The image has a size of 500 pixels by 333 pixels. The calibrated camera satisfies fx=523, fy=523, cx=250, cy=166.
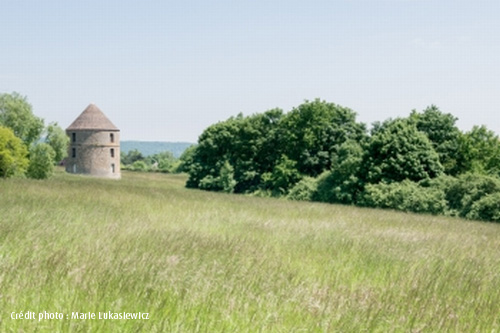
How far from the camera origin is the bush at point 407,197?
91.0 ft

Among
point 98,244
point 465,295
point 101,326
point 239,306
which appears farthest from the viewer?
point 98,244

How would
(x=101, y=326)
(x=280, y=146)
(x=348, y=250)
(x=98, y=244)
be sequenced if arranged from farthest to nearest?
(x=280, y=146) < (x=348, y=250) < (x=98, y=244) < (x=101, y=326)

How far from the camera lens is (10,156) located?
37.4 m

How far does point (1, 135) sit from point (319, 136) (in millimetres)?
26148

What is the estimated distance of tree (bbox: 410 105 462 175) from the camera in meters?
40.4

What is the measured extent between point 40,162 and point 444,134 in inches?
1304

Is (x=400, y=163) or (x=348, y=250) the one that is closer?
(x=348, y=250)

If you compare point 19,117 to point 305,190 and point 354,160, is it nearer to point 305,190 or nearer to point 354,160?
point 305,190

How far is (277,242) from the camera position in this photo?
31.1 ft

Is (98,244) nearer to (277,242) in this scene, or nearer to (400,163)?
(277,242)

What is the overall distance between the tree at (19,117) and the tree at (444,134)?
3395 cm

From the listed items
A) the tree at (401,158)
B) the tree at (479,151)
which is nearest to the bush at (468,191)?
the tree at (401,158)

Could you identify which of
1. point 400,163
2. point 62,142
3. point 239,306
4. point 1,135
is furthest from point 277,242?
point 62,142

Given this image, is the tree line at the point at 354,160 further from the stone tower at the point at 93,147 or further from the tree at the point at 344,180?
the stone tower at the point at 93,147
